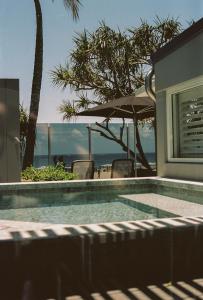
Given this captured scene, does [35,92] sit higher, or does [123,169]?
[35,92]

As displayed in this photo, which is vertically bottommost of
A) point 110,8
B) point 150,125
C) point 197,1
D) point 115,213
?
point 115,213

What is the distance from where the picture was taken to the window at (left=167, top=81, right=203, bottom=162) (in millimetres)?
8570

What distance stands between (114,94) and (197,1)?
7.26 metres

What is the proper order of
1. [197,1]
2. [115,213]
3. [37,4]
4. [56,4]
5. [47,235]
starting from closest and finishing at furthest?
[47,235] → [115,213] → [197,1] → [37,4] → [56,4]

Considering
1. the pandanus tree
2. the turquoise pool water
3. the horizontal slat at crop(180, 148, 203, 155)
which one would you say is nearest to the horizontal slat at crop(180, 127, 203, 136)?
the horizontal slat at crop(180, 148, 203, 155)

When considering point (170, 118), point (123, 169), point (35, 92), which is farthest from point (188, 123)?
point (35, 92)

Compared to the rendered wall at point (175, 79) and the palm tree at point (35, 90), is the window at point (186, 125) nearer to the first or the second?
the rendered wall at point (175, 79)

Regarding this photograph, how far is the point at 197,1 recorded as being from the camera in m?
13.2

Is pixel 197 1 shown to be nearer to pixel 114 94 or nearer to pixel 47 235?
pixel 114 94

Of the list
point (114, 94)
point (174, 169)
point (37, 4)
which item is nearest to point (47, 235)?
point (174, 169)

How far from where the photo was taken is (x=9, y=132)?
11148 millimetres

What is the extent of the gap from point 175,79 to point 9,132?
15.7ft

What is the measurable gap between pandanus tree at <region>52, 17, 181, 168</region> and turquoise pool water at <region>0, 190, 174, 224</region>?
1121 cm

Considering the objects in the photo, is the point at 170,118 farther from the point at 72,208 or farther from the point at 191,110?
the point at 72,208
